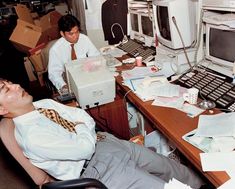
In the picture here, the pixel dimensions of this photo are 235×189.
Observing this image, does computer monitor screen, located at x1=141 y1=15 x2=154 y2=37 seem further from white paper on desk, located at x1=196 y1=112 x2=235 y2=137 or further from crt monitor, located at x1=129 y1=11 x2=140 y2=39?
white paper on desk, located at x1=196 y1=112 x2=235 y2=137

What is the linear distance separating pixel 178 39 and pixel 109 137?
82 centimetres

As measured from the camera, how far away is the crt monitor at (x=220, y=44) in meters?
1.46

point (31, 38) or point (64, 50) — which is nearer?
point (64, 50)

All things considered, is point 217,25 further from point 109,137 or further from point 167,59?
point 109,137

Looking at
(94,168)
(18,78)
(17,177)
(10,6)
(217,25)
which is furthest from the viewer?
(10,6)

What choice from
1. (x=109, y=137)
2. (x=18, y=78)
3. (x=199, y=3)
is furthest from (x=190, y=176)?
(x=18, y=78)

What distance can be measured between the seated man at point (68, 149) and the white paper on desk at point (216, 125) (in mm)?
327

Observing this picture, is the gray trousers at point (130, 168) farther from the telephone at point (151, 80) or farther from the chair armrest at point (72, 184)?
the telephone at point (151, 80)

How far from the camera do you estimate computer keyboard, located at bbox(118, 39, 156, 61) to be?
2.25 m

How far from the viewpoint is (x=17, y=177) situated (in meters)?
2.34

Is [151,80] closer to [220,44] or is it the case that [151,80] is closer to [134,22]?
[220,44]

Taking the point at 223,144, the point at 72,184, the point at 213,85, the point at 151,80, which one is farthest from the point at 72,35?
the point at 223,144

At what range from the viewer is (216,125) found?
3.91 feet

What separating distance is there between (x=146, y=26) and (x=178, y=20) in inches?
28.3
